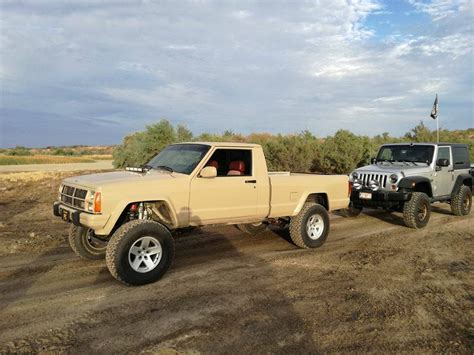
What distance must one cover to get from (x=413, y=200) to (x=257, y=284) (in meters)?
5.58

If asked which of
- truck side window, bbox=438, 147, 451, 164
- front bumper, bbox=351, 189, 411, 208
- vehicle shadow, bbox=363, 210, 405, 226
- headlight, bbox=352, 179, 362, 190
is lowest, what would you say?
vehicle shadow, bbox=363, 210, 405, 226

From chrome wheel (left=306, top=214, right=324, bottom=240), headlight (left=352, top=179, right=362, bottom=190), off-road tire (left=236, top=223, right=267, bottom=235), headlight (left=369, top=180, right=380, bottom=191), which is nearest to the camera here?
chrome wheel (left=306, top=214, right=324, bottom=240)

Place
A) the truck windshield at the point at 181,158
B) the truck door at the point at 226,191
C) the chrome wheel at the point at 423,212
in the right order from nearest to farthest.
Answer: the truck door at the point at 226,191 → the truck windshield at the point at 181,158 → the chrome wheel at the point at 423,212

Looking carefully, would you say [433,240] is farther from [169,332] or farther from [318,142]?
[318,142]

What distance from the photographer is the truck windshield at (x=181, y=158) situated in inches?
252

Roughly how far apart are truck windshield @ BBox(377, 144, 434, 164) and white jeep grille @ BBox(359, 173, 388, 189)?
4.63 ft

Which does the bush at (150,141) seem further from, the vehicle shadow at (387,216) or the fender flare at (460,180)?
the fender flare at (460,180)

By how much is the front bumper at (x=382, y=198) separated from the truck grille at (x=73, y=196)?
6751 mm

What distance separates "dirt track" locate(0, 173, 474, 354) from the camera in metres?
3.95

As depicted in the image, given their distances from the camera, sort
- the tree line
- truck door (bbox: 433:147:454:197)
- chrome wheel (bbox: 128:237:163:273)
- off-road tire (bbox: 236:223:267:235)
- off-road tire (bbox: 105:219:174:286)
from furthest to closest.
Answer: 1. the tree line
2. truck door (bbox: 433:147:454:197)
3. off-road tire (bbox: 236:223:267:235)
4. chrome wheel (bbox: 128:237:163:273)
5. off-road tire (bbox: 105:219:174:286)

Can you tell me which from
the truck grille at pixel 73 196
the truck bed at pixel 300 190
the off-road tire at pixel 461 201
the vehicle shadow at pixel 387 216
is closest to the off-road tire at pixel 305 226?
the truck bed at pixel 300 190

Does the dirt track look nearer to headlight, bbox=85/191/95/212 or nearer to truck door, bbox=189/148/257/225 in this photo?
truck door, bbox=189/148/257/225

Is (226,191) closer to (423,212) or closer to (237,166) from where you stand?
(237,166)

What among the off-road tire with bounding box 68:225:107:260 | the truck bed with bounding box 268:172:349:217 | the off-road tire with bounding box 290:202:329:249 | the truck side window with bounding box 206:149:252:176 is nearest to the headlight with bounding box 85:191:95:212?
the off-road tire with bounding box 68:225:107:260
